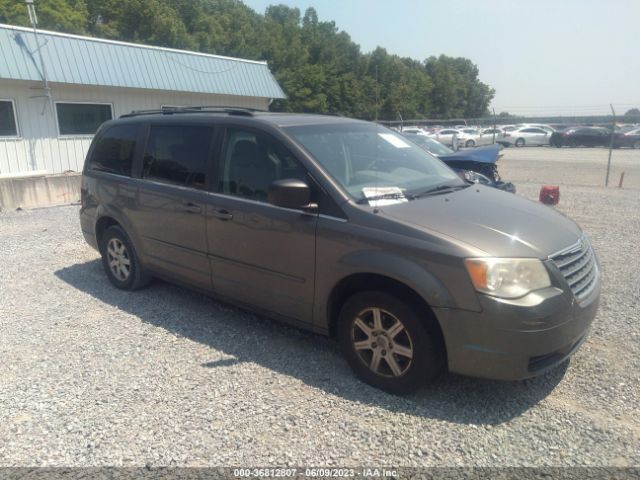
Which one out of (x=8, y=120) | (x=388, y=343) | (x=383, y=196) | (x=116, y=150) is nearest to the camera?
(x=388, y=343)

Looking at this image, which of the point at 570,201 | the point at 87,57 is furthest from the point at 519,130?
the point at 87,57

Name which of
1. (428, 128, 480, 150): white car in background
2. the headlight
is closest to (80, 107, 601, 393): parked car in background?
the headlight

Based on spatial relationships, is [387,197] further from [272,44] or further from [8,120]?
[272,44]

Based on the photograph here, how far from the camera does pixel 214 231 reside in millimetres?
4156

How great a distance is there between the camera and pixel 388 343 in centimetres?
327

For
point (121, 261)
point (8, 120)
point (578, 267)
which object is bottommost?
point (121, 261)

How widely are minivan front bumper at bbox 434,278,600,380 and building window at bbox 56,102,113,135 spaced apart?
14559 millimetres

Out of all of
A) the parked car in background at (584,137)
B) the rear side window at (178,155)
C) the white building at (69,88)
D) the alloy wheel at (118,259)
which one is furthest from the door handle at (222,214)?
the parked car in background at (584,137)

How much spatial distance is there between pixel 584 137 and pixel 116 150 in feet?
113

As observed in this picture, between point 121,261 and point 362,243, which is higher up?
point 362,243

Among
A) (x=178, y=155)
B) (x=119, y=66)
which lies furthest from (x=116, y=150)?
(x=119, y=66)

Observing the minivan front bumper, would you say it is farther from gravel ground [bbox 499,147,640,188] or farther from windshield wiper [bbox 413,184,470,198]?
gravel ground [bbox 499,147,640,188]

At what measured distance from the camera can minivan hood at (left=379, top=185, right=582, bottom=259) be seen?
3.05 m

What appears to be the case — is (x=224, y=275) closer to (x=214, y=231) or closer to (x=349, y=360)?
(x=214, y=231)
